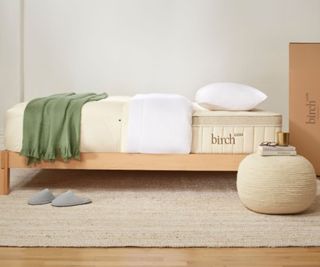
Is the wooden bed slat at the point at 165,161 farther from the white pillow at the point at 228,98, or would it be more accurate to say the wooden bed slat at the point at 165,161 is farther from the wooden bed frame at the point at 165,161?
the white pillow at the point at 228,98

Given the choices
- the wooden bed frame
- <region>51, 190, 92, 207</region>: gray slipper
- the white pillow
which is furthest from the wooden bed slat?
the white pillow

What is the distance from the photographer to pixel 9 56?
3.89 meters

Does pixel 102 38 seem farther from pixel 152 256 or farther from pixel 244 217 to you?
pixel 152 256

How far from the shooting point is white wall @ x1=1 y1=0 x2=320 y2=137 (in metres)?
3.92

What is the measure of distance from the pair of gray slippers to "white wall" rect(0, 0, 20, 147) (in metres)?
1.77

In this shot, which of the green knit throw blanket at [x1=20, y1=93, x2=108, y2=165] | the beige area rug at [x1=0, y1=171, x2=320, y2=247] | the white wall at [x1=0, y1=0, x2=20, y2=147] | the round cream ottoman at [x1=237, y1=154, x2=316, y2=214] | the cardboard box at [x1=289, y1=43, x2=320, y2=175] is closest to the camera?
the beige area rug at [x1=0, y1=171, x2=320, y2=247]

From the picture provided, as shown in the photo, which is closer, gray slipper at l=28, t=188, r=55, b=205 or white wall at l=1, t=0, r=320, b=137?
gray slipper at l=28, t=188, r=55, b=205

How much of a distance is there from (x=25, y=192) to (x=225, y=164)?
1.19 m

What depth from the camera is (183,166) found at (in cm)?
247

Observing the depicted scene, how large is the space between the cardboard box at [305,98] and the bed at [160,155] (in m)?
0.57

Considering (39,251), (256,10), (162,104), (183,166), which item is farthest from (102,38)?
(39,251)

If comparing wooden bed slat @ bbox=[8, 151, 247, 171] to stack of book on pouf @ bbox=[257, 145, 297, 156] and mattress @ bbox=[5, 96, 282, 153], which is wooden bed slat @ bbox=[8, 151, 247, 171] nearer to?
mattress @ bbox=[5, 96, 282, 153]

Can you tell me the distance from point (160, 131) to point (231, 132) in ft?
1.34

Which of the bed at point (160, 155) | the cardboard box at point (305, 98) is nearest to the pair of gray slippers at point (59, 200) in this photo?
the bed at point (160, 155)
